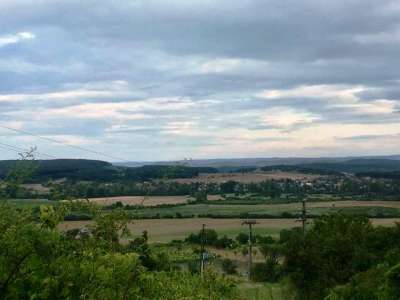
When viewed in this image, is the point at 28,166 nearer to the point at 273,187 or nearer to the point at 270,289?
the point at 270,289

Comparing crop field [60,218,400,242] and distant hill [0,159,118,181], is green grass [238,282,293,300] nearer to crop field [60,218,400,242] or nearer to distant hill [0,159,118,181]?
distant hill [0,159,118,181]

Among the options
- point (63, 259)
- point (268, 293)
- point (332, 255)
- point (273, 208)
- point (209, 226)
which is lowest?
point (268, 293)

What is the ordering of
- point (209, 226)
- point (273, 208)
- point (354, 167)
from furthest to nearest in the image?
point (354, 167), point (273, 208), point (209, 226)

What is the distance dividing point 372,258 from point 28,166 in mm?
30137

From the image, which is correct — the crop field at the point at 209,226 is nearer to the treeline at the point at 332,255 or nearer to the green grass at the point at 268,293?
the green grass at the point at 268,293

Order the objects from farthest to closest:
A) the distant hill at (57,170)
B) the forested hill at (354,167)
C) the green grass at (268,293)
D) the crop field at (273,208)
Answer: the forested hill at (354,167) → the crop field at (273,208) → the green grass at (268,293) → the distant hill at (57,170)

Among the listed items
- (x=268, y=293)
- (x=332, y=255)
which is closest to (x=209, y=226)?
(x=268, y=293)

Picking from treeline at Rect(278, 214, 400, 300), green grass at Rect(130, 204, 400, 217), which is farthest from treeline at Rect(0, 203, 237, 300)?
green grass at Rect(130, 204, 400, 217)

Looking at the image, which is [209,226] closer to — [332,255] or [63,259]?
[332,255]

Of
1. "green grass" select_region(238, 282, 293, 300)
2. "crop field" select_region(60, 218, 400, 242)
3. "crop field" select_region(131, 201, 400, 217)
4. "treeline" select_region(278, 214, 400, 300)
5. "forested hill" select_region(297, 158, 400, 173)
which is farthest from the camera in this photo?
"forested hill" select_region(297, 158, 400, 173)

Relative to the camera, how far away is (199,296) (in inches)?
302

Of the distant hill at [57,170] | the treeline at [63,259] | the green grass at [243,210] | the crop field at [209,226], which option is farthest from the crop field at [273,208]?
the treeline at [63,259]

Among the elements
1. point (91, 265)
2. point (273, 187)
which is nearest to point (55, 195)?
point (91, 265)

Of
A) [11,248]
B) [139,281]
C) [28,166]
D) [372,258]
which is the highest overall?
[28,166]
